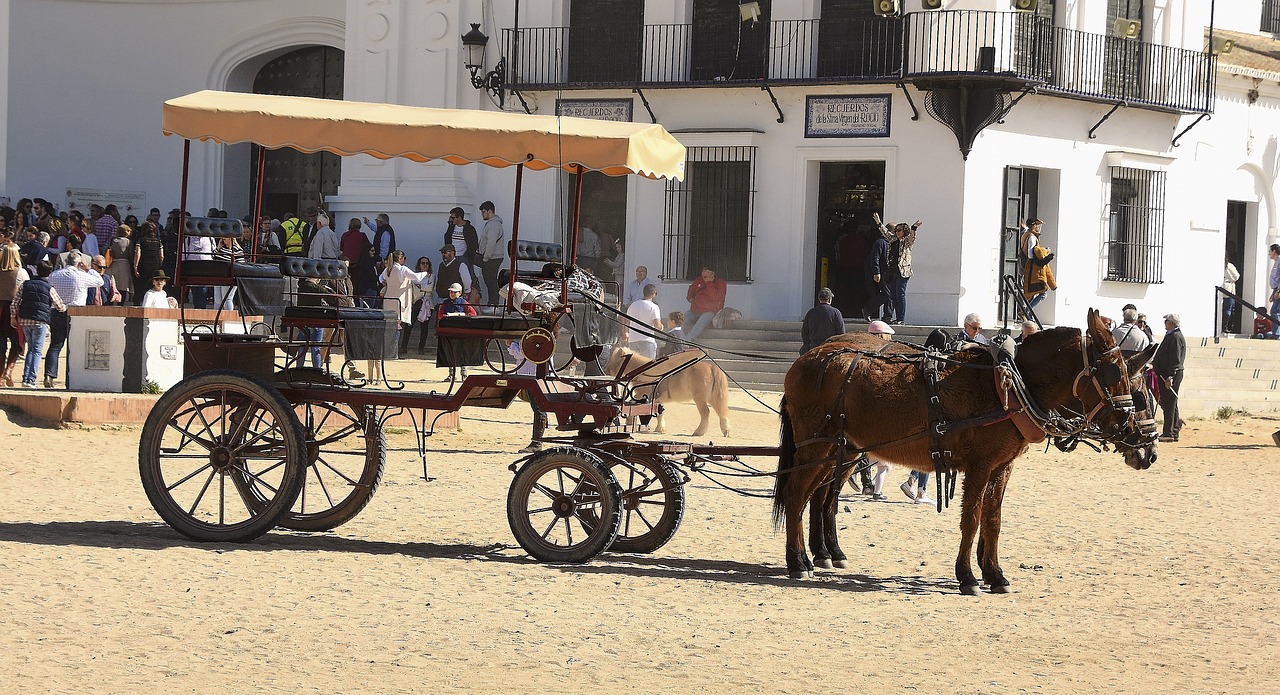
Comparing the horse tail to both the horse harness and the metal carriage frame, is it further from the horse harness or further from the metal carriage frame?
the horse harness

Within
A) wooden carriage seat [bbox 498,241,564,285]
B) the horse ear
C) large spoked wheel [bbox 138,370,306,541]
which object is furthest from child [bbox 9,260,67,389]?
the horse ear

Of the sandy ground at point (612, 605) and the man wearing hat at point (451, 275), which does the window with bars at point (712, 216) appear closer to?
the man wearing hat at point (451, 275)

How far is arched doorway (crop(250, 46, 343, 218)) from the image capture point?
29.9 metres

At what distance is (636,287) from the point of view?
80.9 feet

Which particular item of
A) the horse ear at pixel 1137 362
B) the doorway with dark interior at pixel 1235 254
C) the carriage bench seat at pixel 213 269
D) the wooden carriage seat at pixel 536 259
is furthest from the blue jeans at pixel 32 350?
the doorway with dark interior at pixel 1235 254

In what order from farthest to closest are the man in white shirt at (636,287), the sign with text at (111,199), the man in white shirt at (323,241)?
the sign with text at (111,199) < the man in white shirt at (636,287) < the man in white shirt at (323,241)

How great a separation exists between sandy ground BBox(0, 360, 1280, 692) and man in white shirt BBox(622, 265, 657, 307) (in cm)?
1106

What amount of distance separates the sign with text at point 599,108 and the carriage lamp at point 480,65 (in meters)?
1.11

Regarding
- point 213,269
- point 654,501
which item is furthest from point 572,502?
point 213,269

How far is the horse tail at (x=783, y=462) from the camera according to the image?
10.0 metres

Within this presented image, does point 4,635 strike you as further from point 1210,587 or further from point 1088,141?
point 1088,141

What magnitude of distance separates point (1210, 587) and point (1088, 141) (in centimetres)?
1648

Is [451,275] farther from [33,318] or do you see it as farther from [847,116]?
[847,116]

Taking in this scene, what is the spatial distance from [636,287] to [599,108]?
3.28 metres
